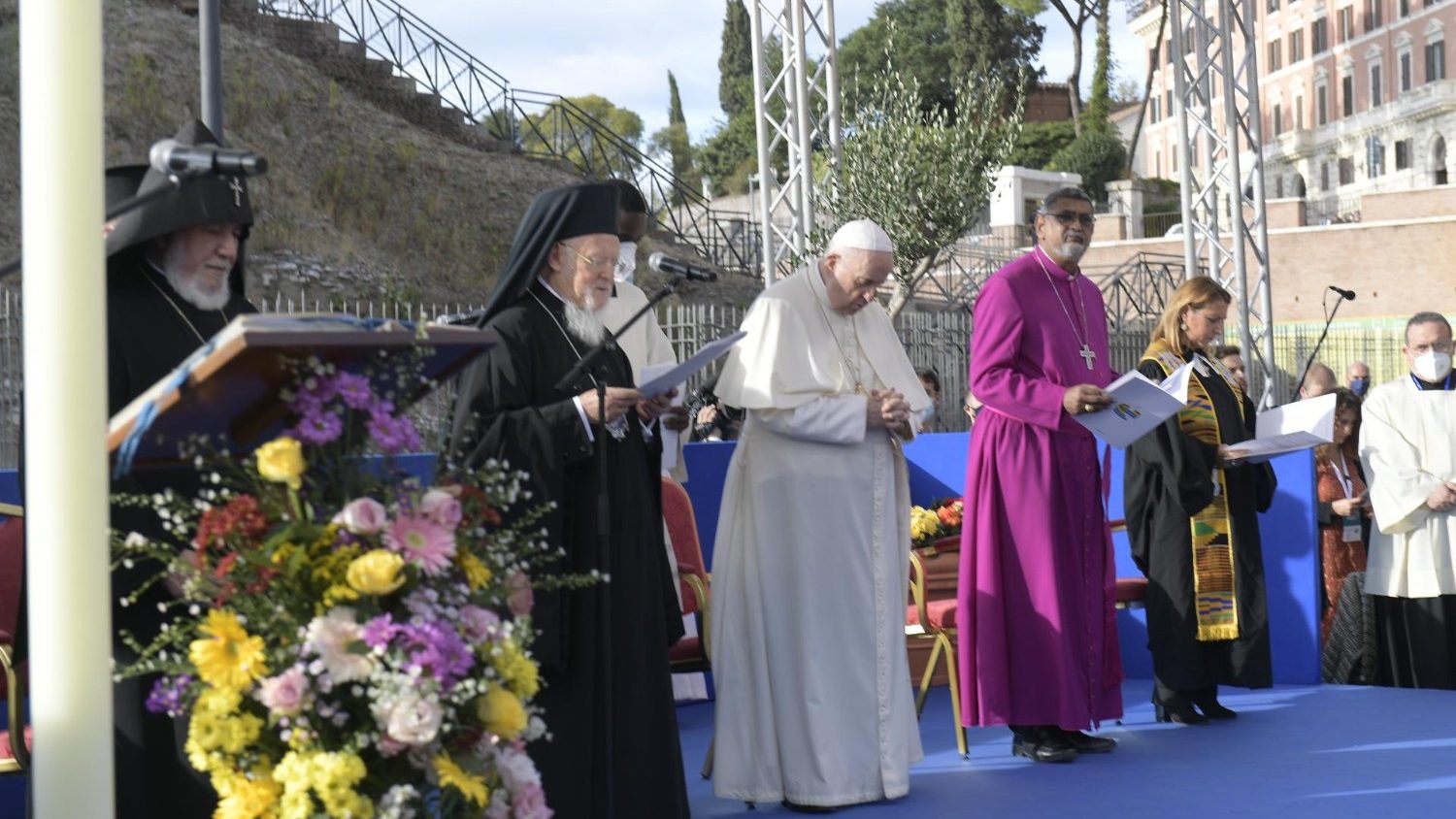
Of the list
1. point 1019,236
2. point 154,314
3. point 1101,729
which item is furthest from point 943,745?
point 1019,236

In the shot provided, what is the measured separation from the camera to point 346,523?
3.30m

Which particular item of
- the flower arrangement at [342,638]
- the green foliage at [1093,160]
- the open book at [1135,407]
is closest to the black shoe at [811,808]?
the open book at [1135,407]

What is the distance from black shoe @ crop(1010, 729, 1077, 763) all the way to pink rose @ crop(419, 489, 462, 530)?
415 cm

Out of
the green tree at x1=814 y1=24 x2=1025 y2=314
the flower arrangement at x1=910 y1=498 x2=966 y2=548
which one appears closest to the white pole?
the flower arrangement at x1=910 y1=498 x2=966 y2=548

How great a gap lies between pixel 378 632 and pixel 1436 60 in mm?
68593

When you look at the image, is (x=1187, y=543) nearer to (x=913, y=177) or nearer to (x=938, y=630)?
(x=938, y=630)

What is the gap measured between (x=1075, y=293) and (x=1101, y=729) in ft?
6.45

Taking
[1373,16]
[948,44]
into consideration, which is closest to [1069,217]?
[948,44]

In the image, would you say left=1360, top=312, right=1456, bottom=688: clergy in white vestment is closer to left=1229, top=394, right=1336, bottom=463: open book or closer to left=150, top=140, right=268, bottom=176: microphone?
left=1229, top=394, right=1336, bottom=463: open book

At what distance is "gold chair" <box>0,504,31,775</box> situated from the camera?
4.77 meters

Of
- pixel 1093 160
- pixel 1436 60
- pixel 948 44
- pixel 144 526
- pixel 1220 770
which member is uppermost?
pixel 948 44

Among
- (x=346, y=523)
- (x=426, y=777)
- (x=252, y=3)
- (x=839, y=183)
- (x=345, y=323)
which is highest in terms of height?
(x=252, y=3)

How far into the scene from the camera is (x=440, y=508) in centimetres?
340

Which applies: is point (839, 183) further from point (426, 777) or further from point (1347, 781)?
point (426, 777)
